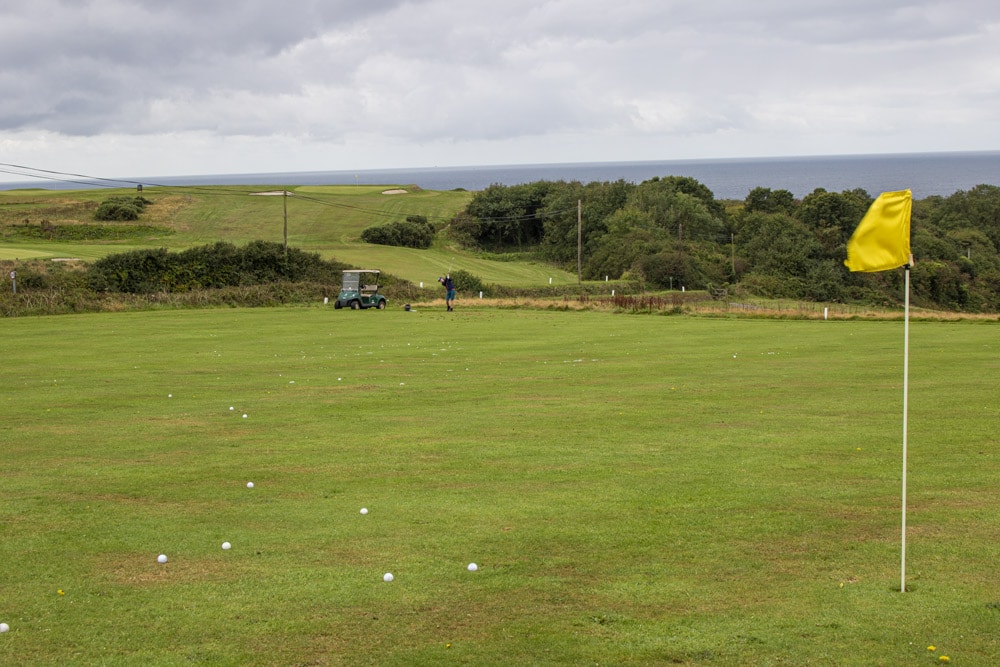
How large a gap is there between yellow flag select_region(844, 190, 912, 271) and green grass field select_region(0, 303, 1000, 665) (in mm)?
3031

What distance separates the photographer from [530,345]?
110ft

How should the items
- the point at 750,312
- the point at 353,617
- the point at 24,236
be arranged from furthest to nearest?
the point at 24,236 < the point at 750,312 < the point at 353,617

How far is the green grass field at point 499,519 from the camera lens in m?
7.92

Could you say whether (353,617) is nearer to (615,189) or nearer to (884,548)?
(884,548)

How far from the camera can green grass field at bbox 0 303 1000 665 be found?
7.92 meters

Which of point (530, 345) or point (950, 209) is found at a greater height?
point (950, 209)

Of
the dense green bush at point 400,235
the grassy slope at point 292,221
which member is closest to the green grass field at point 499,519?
the grassy slope at point 292,221

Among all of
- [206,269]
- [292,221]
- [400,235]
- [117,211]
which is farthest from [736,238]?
[117,211]

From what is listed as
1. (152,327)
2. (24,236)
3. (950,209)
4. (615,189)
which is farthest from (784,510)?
(950,209)

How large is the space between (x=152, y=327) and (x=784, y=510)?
1393 inches

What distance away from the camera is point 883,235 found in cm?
870

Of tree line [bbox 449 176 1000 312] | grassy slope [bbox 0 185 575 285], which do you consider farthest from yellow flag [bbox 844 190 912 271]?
tree line [bbox 449 176 1000 312]

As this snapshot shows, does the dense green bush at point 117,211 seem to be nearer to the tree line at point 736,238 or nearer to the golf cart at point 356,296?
the tree line at point 736,238

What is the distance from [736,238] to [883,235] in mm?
117579
